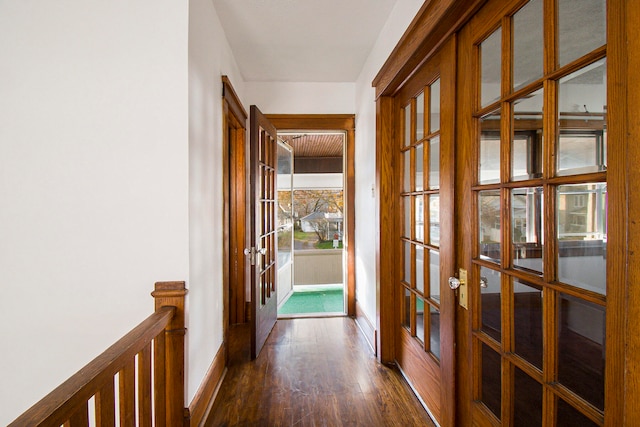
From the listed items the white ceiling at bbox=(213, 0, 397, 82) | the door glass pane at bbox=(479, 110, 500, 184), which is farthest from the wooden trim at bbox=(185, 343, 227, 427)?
the white ceiling at bbox=(213, 0, 397, 82)

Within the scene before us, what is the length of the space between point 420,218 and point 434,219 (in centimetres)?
21

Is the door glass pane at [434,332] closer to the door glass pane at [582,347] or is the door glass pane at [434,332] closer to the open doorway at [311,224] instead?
the door glass pane at [582,347]

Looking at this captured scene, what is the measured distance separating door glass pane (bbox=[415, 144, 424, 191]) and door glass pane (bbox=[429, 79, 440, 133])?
20 centimetres

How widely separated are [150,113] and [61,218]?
0.71 meters

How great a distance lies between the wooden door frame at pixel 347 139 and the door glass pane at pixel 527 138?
2474mm

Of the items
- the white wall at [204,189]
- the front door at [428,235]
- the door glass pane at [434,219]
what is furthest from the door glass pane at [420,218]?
the white wall at [204,189]

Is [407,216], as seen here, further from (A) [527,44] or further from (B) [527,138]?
(A) [527,44]

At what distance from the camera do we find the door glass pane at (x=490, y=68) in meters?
1.28

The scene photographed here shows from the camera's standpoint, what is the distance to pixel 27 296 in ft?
5.43

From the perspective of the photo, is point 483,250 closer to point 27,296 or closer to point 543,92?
point 543,92

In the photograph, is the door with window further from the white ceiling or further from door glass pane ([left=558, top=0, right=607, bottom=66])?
the white ceiling

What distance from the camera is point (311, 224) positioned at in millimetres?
7926

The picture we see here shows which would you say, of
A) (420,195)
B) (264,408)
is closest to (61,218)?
(264,408)

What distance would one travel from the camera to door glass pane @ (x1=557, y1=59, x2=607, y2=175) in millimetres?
824
